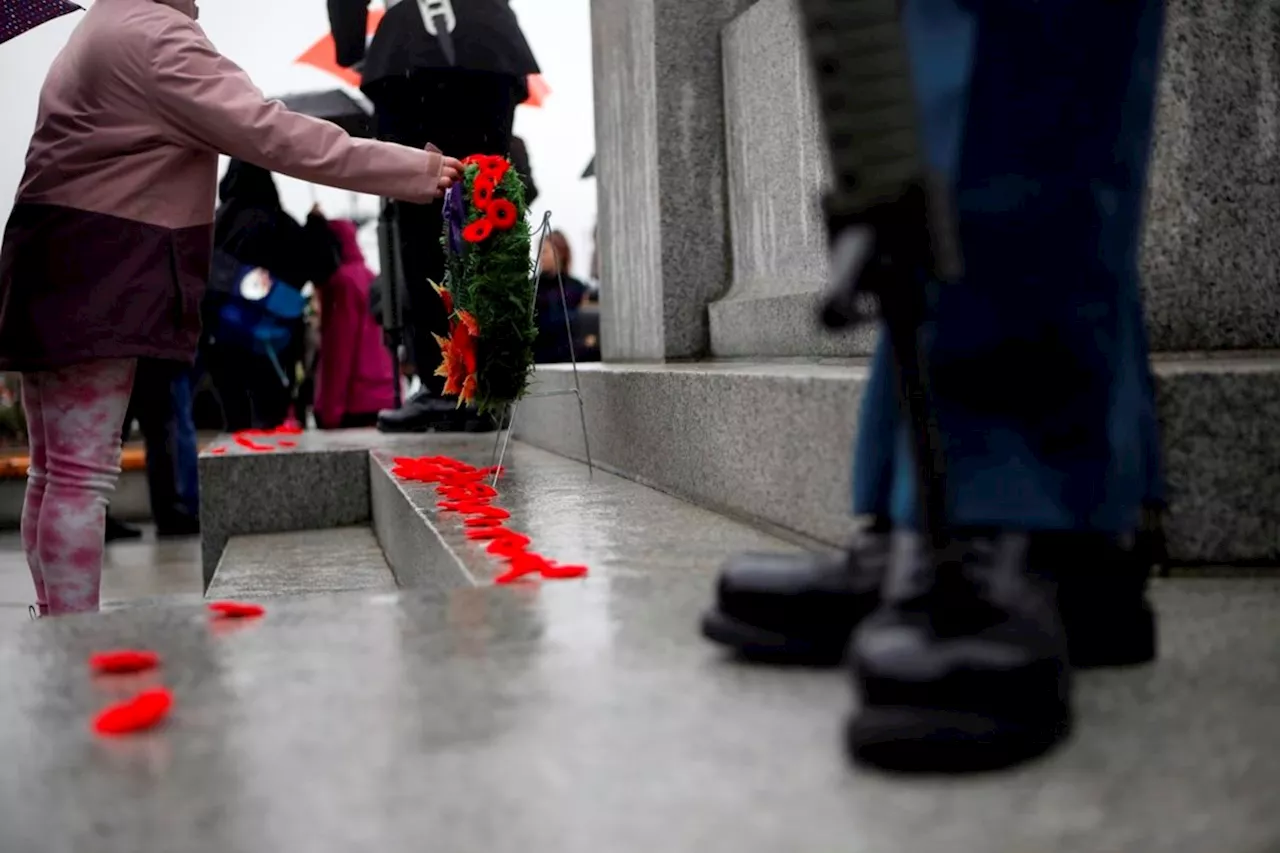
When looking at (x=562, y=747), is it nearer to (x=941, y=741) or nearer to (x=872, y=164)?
(x=941, y=741)

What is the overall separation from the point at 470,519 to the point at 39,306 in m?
1.09

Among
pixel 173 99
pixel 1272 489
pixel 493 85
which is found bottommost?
pixel 1272 489

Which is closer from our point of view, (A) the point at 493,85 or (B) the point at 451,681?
(B) the point at 451,681

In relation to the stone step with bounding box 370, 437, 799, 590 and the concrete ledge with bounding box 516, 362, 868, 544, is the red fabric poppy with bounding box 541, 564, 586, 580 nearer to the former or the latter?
the stone step with bounding box 370, 437, 799, 590

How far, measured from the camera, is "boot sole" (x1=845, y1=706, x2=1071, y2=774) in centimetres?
97

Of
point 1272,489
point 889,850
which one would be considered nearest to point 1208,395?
point 1272,489

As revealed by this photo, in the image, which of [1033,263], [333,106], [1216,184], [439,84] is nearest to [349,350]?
[333,106]

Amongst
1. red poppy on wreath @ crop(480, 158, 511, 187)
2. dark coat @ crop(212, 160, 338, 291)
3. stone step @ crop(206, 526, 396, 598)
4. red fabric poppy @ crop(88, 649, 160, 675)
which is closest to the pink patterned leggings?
stone step @ crop(206, 526, 396, 598)

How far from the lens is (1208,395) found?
1.63m

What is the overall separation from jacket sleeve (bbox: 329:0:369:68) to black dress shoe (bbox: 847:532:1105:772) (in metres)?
4.69

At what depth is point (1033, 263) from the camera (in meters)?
1.20

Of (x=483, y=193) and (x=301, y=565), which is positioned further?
(x=301, y=565)

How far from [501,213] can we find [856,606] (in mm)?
1979

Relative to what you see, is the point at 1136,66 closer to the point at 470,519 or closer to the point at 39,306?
the point at 470,519
